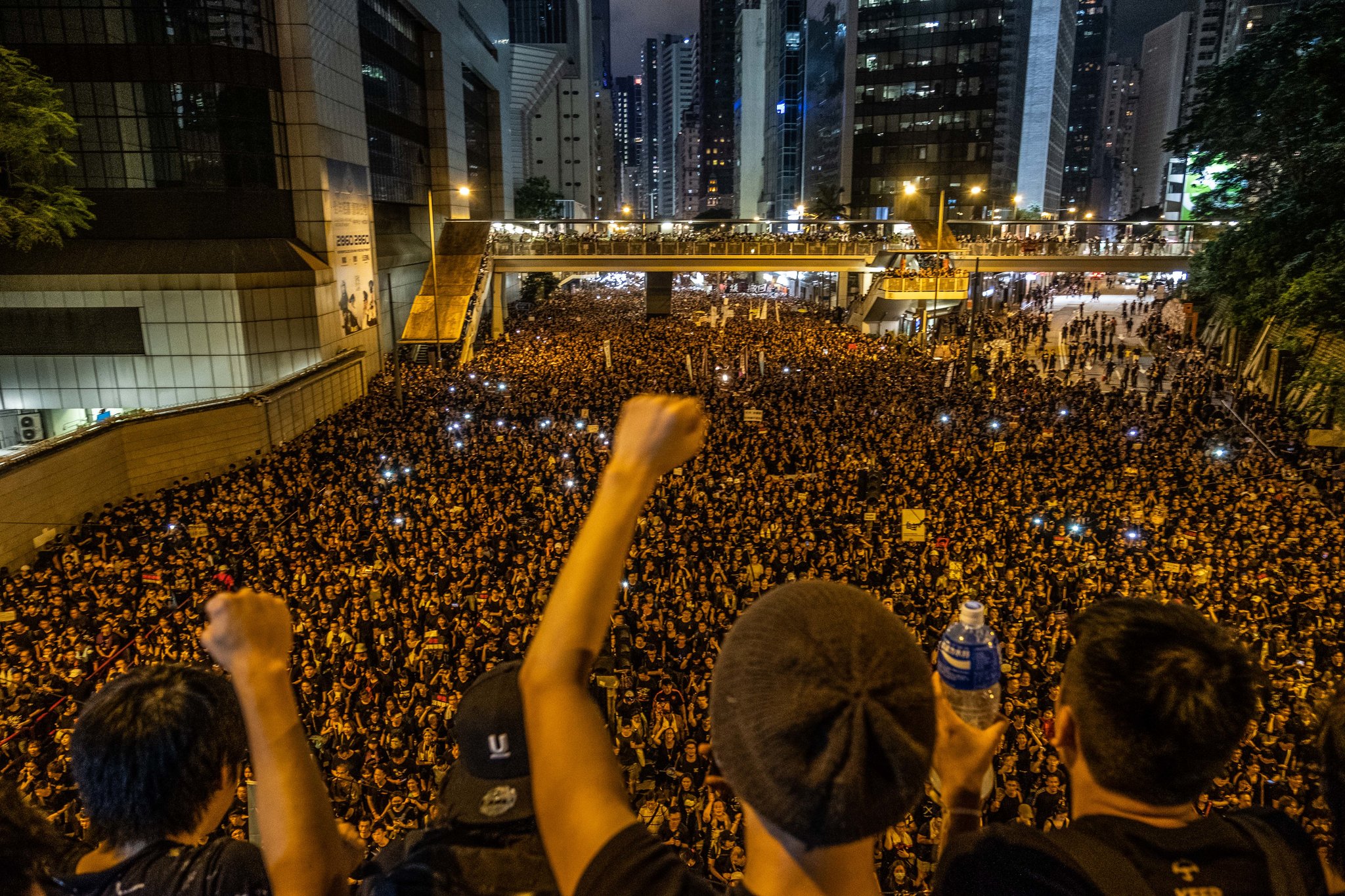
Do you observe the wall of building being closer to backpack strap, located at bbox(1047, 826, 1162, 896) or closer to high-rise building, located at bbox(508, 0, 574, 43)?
backpack strap, located at bbox(1047, 826, 1162, 896)

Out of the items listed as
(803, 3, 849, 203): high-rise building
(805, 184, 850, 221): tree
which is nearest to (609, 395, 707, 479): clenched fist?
(805, 184, 850, 221): tree

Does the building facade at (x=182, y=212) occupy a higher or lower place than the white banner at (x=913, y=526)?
higher

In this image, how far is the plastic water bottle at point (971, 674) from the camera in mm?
1947

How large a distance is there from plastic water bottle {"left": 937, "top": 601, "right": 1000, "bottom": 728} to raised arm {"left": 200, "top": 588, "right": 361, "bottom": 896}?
1400 millimetres

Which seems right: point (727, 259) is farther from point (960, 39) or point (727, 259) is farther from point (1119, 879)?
point (960, 39)

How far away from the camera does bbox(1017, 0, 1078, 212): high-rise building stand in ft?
315

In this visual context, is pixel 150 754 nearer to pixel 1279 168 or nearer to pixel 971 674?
pixel 971 674

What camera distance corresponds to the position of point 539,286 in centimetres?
5912

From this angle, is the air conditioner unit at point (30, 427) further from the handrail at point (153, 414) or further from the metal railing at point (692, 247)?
the metal railing at point (692, 247)

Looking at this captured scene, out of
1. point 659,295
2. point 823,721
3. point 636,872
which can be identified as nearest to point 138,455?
point 636,872

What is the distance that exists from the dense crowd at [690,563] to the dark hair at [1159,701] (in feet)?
3.78

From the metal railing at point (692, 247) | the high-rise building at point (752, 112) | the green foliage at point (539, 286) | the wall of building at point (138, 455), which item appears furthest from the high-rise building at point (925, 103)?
the wall of building at point (138, 455)

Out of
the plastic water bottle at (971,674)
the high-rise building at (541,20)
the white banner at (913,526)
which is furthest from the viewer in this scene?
the high-rise building at (541,20)

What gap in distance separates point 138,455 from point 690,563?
1456cm
